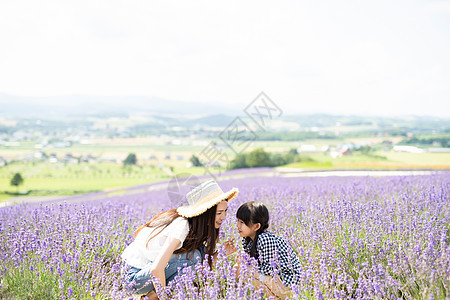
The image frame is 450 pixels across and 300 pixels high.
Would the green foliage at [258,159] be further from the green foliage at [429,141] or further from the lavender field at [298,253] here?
the lavender field at [298,253]

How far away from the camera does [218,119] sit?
30.7 metres

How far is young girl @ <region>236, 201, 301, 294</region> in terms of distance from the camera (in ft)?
8.01

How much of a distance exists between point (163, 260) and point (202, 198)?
0.47 metres

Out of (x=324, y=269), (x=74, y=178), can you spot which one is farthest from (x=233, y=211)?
(x=74, y=178)

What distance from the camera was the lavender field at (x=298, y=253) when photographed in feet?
6.50

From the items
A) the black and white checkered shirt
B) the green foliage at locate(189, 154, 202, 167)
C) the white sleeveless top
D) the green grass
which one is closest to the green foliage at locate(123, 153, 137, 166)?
the green grass

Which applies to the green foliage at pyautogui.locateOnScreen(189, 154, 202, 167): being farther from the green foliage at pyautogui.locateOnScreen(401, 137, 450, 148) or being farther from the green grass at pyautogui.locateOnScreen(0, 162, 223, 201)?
the green foliage at pyautogui.locateOnScreen(401, 137, 450, 148)

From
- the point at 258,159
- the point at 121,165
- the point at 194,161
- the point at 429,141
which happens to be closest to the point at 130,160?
the point at 121,165

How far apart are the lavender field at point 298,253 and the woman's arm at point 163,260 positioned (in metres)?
0.11

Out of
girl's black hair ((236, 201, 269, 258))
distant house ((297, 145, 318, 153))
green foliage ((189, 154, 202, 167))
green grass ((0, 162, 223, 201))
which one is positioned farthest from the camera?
distant house ((297, 145, 318, 153))

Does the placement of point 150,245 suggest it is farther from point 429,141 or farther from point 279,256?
point 429,141

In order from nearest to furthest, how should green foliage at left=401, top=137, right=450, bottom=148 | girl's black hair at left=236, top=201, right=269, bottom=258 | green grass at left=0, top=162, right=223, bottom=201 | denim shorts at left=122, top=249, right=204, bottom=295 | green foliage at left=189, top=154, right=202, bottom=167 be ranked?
denim shorts at left=122, top=249, right=204, bottom=295
girl's black hair at left=236, top=201, right=269, bottom=258
green grass at left=0, top=162, right=223, bottom=201
green foliage at left=189, top=154, right=202, bottom=167
green foliage at left=401, top=137, right=450, bottom=148

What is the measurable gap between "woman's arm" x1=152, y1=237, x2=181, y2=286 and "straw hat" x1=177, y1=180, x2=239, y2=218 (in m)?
0.22

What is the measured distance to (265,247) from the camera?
8.09ft
